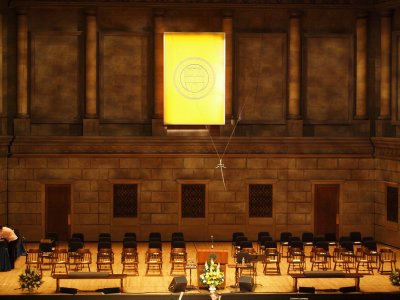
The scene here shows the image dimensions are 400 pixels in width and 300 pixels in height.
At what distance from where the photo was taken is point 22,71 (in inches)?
1330

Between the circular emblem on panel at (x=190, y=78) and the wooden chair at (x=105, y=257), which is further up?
the circular emblem on panel at (x=190, y=78)

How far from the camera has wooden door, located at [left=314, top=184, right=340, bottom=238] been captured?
3428 cm

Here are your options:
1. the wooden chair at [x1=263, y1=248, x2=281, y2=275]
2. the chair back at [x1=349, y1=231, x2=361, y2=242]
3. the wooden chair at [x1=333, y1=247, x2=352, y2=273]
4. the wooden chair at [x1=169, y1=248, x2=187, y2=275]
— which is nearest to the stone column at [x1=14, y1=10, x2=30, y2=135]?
the wooden chair at [x1=169, y1=248, x2=187, y2=275]

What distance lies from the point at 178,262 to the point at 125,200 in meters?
7.34

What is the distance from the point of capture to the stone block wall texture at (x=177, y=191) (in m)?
33.8

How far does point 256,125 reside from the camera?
114 ft

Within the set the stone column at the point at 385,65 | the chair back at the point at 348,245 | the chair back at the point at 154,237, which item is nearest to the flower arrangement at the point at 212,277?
the chair back at the point at 348,245

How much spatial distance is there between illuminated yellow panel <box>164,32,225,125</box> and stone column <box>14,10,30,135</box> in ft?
18.3

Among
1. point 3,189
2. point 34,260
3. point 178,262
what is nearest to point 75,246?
point 34,260

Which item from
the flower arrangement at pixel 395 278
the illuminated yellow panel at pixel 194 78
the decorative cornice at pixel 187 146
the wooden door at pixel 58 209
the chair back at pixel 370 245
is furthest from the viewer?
the wooden door at pixel 58 209

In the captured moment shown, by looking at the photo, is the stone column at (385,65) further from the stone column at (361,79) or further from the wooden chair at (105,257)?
the wooden chair at (105,257)

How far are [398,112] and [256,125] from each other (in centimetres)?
570

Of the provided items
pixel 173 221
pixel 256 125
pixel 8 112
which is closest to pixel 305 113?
pixel 256 125

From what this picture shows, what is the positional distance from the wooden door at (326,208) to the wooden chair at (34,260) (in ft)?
37.3
